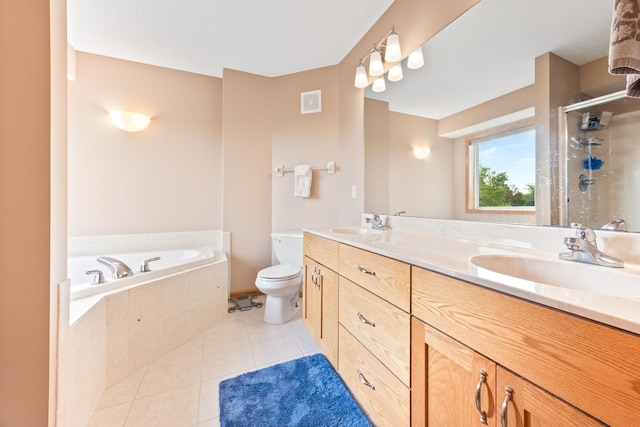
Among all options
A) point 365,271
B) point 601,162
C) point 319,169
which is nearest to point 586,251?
point 601,162

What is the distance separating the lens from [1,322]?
72 centimetres

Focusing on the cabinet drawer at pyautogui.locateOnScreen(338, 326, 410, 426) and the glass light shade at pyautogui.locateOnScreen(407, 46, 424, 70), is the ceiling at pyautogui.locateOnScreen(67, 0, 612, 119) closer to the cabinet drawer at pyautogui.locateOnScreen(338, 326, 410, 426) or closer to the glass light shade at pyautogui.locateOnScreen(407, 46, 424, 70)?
the glass light shade at pyautogui.locateOnScreen(407, 46, 424, 70)

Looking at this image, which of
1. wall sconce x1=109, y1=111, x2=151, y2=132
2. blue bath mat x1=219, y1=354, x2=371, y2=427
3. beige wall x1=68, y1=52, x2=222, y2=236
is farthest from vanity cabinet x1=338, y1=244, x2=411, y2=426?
wall sconce x1=109, y1=111, x2=151, y2=132

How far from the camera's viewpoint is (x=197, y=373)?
4.69ft

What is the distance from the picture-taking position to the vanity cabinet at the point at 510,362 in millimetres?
395

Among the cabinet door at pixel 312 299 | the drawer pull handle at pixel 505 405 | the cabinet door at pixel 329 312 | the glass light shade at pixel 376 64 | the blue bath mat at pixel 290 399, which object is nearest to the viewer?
the drawer pull handle at pixel 505 405

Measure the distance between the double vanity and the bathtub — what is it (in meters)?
1.29

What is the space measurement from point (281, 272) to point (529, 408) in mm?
1702

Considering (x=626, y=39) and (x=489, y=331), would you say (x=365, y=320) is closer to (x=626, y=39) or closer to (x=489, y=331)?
(x=489, y=331)

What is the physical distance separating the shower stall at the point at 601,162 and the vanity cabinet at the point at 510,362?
58 centimetres

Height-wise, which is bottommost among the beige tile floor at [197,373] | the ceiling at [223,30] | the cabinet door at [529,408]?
the beige tile floor at [197,373]

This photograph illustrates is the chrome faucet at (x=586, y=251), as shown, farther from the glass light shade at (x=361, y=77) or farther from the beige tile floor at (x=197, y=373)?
the glass light shade at (x=361, y=77)

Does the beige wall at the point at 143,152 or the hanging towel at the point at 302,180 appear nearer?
the beige wall at the point at 143,152

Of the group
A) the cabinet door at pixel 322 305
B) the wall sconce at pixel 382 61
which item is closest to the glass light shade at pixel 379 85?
the wall sconce at pixel 382 61
